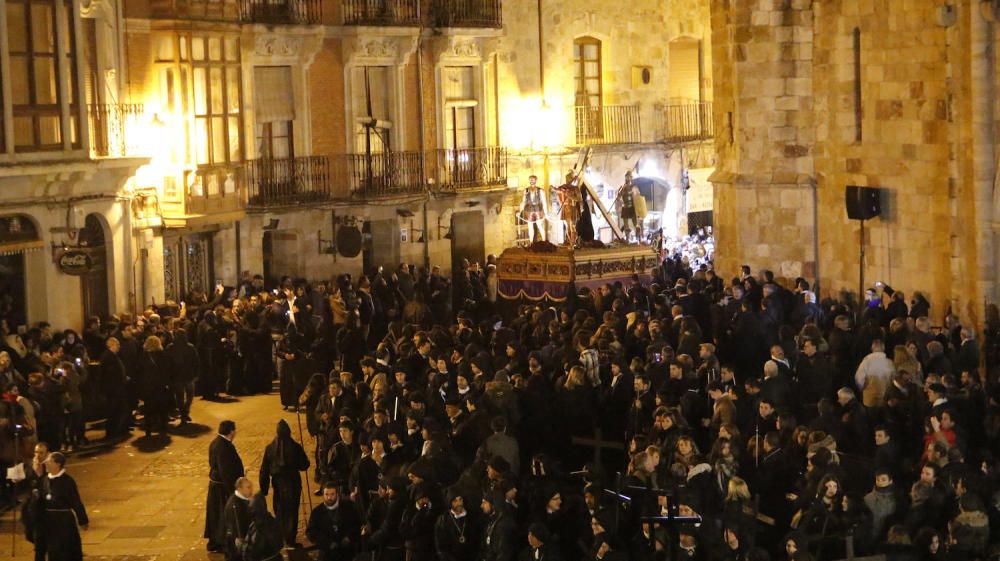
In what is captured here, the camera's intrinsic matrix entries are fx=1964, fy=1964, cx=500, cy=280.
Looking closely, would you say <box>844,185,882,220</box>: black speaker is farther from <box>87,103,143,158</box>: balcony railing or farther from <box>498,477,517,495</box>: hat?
<box>498,477,517,495</box>: hat

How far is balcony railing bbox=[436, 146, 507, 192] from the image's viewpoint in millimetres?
38625

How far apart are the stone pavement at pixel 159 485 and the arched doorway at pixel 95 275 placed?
116 inches

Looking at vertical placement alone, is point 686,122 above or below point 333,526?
above

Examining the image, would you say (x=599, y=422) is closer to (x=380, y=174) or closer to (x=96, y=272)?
(x=96, y=272)

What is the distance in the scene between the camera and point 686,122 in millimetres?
42938

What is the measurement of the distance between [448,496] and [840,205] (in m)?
13.0

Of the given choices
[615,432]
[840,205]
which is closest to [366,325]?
[840,205]

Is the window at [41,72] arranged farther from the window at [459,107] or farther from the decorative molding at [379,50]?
the window at [459,107]

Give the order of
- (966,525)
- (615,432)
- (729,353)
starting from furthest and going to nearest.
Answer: (729,353) → (615,432) → (966,525)

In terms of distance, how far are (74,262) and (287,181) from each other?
7963 mm

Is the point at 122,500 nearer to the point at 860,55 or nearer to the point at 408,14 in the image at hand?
the point at 860,55

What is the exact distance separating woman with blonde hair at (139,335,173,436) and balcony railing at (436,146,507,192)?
13961 millimetres

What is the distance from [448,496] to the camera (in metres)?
16.7

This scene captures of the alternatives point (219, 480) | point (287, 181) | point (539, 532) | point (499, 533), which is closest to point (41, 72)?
point (287, 181)
